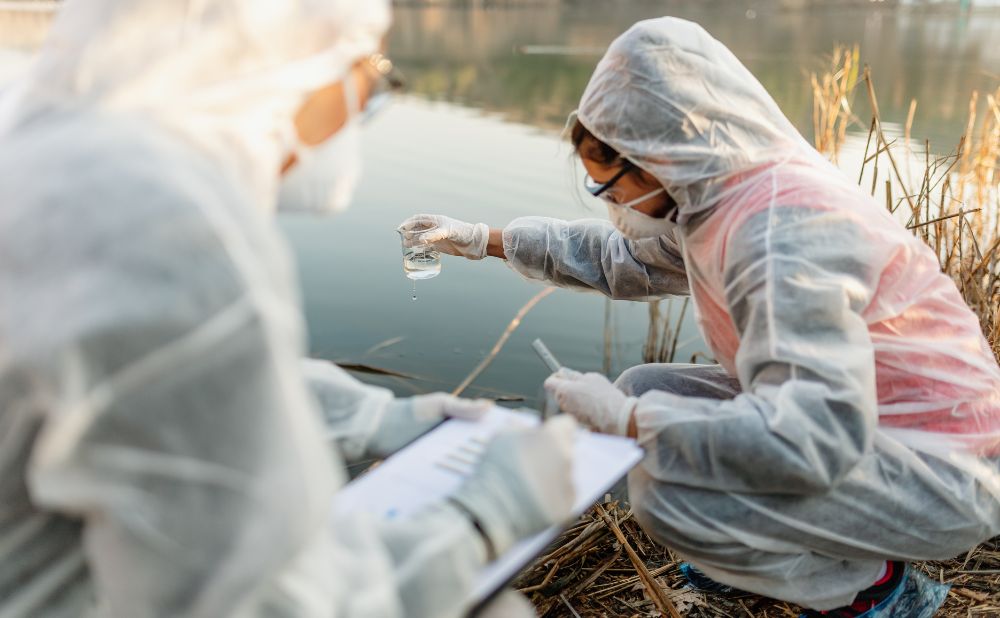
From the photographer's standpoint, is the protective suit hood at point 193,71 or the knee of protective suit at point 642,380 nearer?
the protective suit hood at point 193,71

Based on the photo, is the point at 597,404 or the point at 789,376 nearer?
the point at 789,376

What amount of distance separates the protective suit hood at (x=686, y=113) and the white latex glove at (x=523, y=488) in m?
0.91

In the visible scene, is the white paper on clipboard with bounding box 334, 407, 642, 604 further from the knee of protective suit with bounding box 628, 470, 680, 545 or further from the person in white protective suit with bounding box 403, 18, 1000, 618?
the knee of protective suit with bounding box 628, 470, 680, 545

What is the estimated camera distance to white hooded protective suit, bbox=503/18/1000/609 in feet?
5.32

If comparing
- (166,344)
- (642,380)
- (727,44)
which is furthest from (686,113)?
(727,44)

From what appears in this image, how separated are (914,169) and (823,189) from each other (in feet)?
15.4

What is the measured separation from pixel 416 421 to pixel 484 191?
4.92 metres

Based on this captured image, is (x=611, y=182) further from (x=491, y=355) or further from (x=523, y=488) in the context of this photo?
(x=491, y=355)

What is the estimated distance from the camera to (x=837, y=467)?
1.64m

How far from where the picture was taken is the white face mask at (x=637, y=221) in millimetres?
2061

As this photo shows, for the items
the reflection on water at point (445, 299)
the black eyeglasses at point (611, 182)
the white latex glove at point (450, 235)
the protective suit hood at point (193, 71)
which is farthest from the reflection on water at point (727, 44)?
the protective suit hood at point (193, 71)

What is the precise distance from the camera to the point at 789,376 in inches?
63.9

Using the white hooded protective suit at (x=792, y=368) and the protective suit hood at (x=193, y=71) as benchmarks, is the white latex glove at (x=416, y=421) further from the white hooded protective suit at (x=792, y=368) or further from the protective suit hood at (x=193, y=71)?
the protective suit hood at (x=193, y=71)

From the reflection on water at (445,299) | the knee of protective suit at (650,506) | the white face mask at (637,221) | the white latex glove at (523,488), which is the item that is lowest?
the reflection on water at (445,299)
